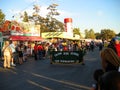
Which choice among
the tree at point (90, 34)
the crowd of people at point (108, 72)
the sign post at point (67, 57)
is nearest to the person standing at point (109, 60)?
the crowd of people at point (108, 72)

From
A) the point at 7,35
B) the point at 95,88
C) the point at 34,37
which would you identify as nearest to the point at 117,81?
the point at 95,88

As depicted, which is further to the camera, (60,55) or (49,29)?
(49,29)

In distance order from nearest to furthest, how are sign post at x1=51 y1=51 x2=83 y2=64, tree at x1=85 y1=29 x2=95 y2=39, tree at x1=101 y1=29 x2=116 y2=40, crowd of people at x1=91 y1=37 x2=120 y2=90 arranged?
1. crowd of people at x1=91 y1=37 x2=120 y2=90
2. sign post at x1=51 y1=51 x2=83 y2=64
3. tree at x1=101 y1=29 x2=116 y2=40
4. tree at x1=85 y1=29 x2=95 y2=39

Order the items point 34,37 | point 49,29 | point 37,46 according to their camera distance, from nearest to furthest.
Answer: point 37,46, point 34,37, point 49,29

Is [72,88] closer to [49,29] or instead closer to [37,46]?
[37,46]

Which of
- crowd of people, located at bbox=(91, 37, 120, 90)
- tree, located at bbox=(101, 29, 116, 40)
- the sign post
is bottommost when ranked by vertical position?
the sign post

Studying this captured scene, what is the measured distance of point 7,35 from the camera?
33.1 meters

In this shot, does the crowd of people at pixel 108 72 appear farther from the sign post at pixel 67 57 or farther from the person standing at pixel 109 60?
the sign post at pixel 67 57

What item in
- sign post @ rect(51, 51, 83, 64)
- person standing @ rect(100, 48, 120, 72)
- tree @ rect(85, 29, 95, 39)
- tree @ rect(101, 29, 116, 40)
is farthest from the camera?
tree @ rect(85, 29, 95, 39)

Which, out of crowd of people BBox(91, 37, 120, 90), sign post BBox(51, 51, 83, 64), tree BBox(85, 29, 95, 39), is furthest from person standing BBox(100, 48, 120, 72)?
tree BBox(85, 29, 95, 39)

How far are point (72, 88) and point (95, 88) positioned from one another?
6.11 m

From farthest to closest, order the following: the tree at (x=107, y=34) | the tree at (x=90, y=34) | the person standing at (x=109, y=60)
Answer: the tree at (x=90, y=34), the tree at (x=107, y=34), the person standing at (x=109, y=60)

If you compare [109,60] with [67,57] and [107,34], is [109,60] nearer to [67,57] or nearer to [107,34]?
[67,57]

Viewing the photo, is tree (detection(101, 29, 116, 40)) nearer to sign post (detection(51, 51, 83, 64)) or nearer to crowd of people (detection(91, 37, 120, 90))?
sign post (detection(51, 51, 83, 64))
